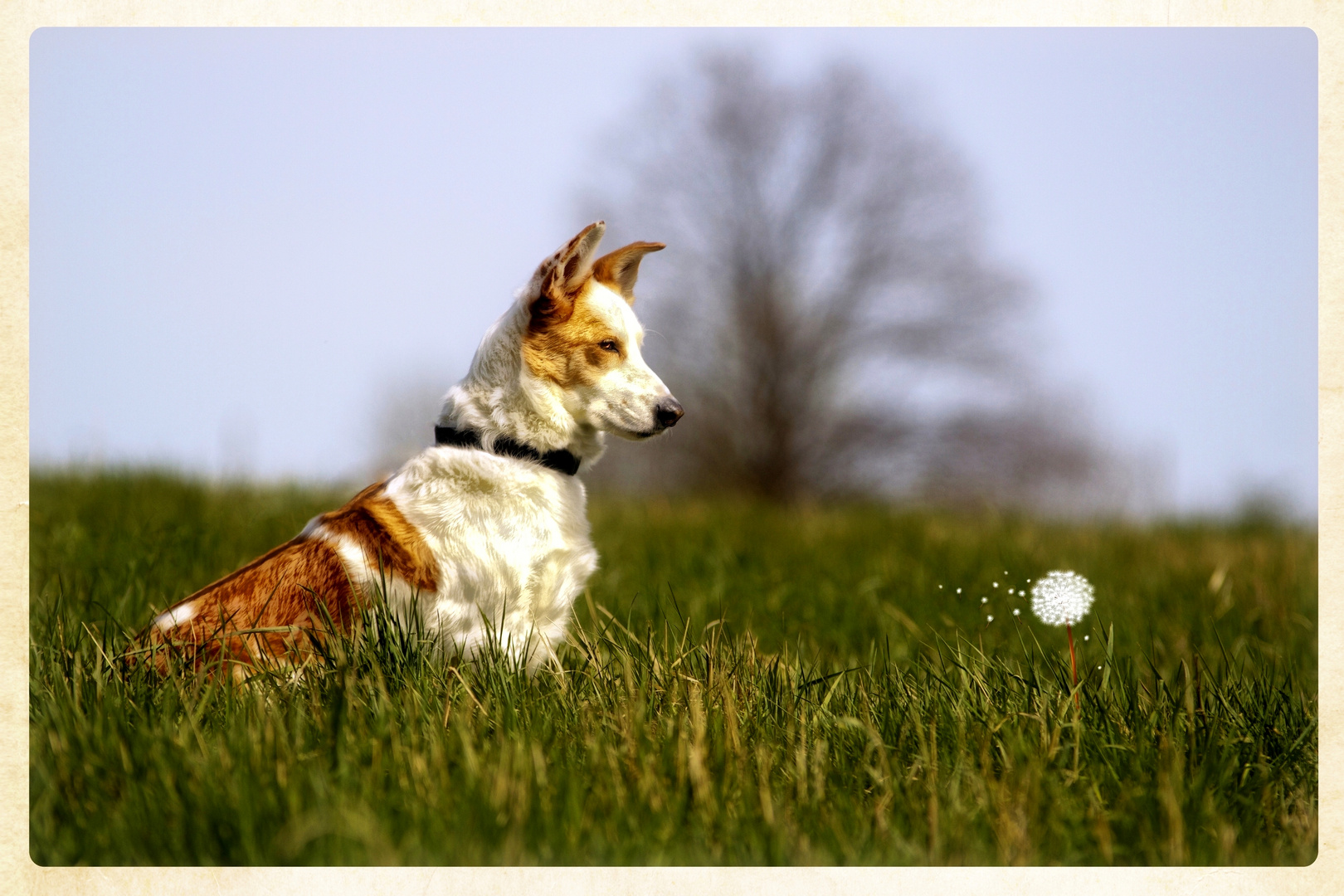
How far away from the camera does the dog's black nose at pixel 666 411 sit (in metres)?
3.21

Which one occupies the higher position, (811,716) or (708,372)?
(708,372)

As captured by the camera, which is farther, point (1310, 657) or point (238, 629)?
point (1310, 657)

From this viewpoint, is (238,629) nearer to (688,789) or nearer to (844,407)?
(688,789)

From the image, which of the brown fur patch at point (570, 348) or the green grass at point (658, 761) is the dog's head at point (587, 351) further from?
the green grass at point (658, 761)

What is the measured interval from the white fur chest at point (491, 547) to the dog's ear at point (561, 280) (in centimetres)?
49

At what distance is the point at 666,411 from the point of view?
3205 mm

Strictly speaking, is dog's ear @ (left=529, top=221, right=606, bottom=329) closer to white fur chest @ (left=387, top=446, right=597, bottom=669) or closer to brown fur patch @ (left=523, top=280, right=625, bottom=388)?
brown fur patch @ (left=523, top=280, right=625, bottom=388)

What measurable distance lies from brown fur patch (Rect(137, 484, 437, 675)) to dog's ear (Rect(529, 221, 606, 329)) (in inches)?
31.2

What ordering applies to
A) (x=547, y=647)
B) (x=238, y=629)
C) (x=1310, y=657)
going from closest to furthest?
1. (x=238, y=629)
2. (x=547, y=647)
3. (x=1310, y=657)

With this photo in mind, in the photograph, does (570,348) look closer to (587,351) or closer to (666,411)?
(587,351)

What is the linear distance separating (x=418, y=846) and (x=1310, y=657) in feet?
14.0

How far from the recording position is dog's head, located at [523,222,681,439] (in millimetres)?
3248
